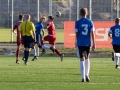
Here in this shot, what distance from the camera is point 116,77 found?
1684 cm

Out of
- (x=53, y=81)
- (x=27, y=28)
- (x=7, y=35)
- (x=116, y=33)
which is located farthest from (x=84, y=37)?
(x=7, y=35)

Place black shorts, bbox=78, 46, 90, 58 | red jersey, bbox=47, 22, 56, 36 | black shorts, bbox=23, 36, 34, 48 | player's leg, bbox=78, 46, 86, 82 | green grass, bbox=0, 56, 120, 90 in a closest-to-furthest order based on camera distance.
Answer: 1. green grass, bbox=0, 56, 120, 90
2. player's leg, bbox=78, 46, 86, 82
3. black shorts, bbox=78, 46, 90, 58
4. black shorts, bbox=23, 36, 34, 48
5. red jersey, bbox=47, 22, 56, 36

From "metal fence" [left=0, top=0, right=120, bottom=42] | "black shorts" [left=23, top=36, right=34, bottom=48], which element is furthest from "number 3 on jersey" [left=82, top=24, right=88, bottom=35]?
"metal fence" [left=0, top=0, right=120, bottom=42]

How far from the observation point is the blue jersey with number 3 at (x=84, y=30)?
52.2ft

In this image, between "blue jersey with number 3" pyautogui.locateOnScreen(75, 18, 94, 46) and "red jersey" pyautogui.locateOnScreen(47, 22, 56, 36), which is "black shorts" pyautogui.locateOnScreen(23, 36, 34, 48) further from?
"blue jersey with number 3" pyautogui.locateOnScreen(75, 18, 94, 46)

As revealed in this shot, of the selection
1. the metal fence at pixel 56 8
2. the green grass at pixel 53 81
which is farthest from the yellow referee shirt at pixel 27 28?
the metal fence at pixel 56 8

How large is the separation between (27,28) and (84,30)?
749 cm

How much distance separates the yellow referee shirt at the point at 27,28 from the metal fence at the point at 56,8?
1124 centimetres

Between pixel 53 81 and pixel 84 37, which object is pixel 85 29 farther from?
pixel 53 81

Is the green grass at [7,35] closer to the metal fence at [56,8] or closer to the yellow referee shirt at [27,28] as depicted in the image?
the metal fence at [56,8]

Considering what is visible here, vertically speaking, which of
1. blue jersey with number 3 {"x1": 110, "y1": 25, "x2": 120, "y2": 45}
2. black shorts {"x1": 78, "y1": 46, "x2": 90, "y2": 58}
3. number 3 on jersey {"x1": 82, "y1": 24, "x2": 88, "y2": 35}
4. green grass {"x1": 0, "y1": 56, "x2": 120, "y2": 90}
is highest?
number 3 on jersey {"x1": 82, "y1": 24, "x2": 88, "y2": 35}

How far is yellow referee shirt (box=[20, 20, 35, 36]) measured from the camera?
23.1 metres

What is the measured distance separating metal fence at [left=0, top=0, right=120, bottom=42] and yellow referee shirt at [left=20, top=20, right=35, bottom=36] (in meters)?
11.2

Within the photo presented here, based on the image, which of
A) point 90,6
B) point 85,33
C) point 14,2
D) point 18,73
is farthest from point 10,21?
point 85,33
